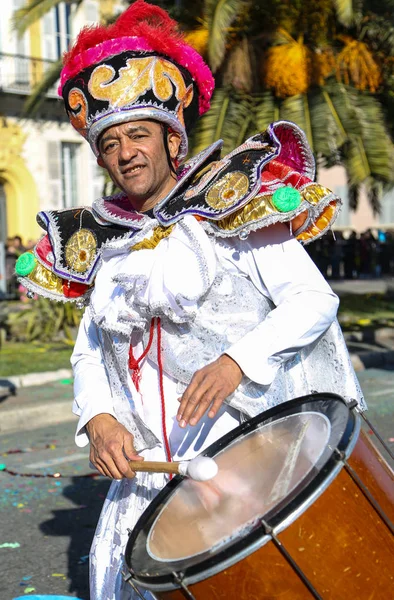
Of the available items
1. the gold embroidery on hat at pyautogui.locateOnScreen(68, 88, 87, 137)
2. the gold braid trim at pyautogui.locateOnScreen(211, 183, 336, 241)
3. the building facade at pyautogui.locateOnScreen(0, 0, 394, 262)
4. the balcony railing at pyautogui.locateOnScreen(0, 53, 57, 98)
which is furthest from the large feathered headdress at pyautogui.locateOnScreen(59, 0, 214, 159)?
the balcony railing at pyautogui.locateOnScreen(0, 53, 57, 98)

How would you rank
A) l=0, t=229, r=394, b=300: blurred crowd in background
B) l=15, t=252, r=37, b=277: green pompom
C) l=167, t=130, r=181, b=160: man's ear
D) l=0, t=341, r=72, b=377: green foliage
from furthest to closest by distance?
1. l=0, t=229, r=394, b=300: blurred crowd in background
2. l=0, t=341, r=72, b=377: green foliage
3. l=15, t=252, r=37, b=277: green pompom
4. l=167, t=130, r=181, b=160: man's ear

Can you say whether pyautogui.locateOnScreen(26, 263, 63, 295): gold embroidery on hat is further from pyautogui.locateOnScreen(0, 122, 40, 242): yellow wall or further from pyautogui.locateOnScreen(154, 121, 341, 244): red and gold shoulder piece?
pyautogui.locateOnScreen(0, 122, 40, 242): yellow wall

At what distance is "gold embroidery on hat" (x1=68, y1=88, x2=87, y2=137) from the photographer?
2.60 m

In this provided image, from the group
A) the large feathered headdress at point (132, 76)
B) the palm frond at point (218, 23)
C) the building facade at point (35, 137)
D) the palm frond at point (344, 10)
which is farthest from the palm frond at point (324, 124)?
the building facade at point (35, 137)

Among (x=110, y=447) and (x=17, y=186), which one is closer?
(x=110, y=447)

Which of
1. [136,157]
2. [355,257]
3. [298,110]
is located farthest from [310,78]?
[355,257]

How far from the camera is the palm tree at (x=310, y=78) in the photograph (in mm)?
11391

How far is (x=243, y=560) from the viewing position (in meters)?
1.74

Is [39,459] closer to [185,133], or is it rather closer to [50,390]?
[50,390]

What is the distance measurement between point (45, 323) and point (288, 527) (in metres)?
11.3

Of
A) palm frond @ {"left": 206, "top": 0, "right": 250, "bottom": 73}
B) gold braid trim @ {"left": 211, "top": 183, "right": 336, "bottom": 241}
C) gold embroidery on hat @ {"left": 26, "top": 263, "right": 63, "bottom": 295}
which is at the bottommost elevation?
gold embroidery on hat @ {"left": 26, "top": 263, "right": 63, "bottom": 295}

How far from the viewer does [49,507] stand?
17.3 ft

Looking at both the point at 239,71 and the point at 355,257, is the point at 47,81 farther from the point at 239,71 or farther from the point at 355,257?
the point at 355,257

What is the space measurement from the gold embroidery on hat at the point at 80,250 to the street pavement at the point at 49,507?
3.31 feet
